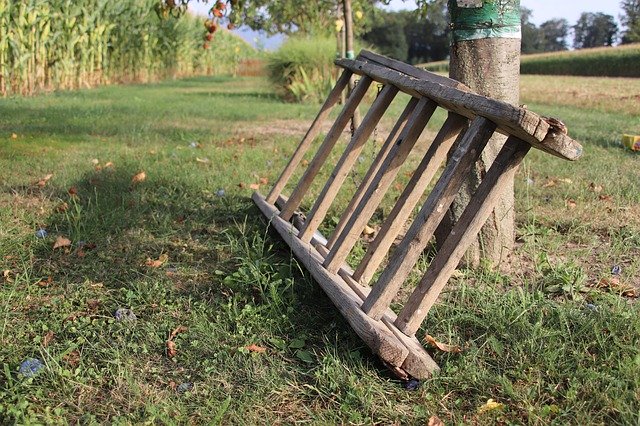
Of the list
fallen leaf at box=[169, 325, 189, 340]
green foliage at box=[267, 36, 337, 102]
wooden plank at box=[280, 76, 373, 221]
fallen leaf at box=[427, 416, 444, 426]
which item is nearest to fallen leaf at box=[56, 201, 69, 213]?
wooden plank at box=[280, 76, 373, 221]

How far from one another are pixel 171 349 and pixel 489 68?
6.58 ft

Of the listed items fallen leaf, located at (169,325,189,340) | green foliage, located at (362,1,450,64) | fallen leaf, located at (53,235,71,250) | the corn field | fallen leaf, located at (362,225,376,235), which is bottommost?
green foliage, located at (362,1,450,64)

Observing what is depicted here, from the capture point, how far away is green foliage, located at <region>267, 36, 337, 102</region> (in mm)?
13617

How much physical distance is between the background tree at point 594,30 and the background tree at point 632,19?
232 inches

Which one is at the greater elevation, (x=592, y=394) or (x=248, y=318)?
(x=592, y=394)

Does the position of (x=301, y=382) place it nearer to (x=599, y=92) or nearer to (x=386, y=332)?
(x=386, y=332)

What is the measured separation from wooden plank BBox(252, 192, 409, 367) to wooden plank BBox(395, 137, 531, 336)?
125 millimetres

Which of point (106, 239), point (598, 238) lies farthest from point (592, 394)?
point (106, 239)

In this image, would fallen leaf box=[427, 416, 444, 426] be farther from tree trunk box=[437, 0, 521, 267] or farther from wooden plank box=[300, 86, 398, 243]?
wooden plank box=[300, 86, 398, 243]

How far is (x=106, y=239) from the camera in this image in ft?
12.8

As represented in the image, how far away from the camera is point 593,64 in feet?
92.3

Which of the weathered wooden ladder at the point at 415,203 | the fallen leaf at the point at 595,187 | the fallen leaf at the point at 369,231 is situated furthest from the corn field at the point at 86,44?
the weathered wooden ladder at the point at 415,203

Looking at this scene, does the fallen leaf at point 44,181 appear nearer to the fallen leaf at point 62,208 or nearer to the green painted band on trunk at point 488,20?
the fallen leaf at point 62,208

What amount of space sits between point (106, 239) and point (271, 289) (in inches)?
54.8
